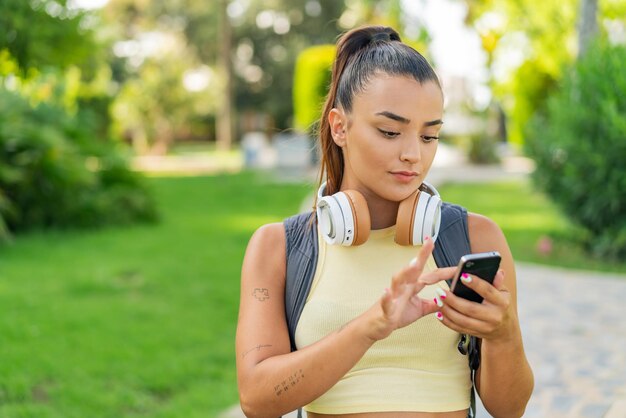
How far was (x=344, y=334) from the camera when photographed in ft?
5.80

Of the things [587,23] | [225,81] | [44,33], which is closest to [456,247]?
[44,33]

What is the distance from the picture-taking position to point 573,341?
5.85m

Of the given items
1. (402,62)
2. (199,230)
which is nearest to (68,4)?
(199,230)

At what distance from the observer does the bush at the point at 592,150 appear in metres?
8.45

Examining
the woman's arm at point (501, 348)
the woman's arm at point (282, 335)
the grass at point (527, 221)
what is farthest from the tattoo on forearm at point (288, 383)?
the grass at point (527, 221)

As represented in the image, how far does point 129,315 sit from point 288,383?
4.67 meters

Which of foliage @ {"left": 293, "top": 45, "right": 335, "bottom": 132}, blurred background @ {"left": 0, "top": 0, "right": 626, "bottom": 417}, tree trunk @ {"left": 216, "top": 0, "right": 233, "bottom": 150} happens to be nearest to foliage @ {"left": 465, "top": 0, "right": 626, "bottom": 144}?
blurred background @ {"left": 0, "top": 0, "right": 626, "bottom": 417}

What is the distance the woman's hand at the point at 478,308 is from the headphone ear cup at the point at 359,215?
28 cm

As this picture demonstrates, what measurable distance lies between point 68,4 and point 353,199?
6.57 meters

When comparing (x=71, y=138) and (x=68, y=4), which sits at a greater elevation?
(x=68, y=4)

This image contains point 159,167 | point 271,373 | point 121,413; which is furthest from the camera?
point 159,167

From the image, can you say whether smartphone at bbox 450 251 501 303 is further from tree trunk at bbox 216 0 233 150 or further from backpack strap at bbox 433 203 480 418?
tree trunk at bbox 216 0 233 150

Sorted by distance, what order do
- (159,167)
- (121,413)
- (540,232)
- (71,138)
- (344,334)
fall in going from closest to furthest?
(344,334), (121,413), (540,232), (71,138), (159,167)

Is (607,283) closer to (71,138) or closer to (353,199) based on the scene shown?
(353,199)
